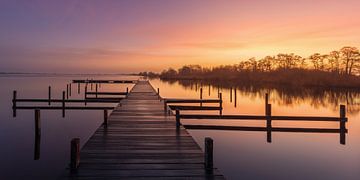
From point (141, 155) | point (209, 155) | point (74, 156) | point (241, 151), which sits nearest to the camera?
point (74, 156)

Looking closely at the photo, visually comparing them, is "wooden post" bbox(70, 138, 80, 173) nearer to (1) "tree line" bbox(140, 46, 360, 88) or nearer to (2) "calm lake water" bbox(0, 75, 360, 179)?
(2) "calm lake water" bbox(0, 75, 360, 179)

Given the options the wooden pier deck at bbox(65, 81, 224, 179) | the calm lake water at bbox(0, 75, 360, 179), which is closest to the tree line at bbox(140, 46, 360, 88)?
the calm lake water at bbox(0, 75, 360, 179)

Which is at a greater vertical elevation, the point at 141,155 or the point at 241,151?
the point at 141,155

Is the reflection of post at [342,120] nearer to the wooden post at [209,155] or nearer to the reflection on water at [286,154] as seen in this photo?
the reflection on water at [286,154]

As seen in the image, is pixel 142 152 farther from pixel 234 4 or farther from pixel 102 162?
pixel 234 4

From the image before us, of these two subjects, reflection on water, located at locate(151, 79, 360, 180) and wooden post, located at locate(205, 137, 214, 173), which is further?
reflection on water, located at locate(151, 79, 360, 180)

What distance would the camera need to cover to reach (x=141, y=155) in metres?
7.16

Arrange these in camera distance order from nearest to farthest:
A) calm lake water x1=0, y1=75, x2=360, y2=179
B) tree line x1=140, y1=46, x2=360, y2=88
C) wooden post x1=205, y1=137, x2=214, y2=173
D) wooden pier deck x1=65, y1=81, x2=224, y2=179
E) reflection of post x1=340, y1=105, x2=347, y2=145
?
wooden pier deck x1=65, y1=81, x2=224, y2=179, wooden post x1=205, y1=137, x2=214, y2=173, calm lake water x1=0, y1=75, x2=360, y2=179, reflection of post x1=340, y1=105, x2=347, y2=145, tree line x1=140, y1=46, x2=360, y2=88

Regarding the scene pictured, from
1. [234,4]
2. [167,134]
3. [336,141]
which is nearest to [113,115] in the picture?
[167,134]

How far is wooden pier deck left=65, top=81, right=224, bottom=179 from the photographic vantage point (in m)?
5.79

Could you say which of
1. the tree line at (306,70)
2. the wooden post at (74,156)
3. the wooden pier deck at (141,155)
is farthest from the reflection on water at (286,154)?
the tree line at (306,70)

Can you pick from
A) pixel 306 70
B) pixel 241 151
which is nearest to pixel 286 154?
pixel 241 151

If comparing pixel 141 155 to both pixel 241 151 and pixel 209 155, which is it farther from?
pixel 241 151

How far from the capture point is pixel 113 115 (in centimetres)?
1400
